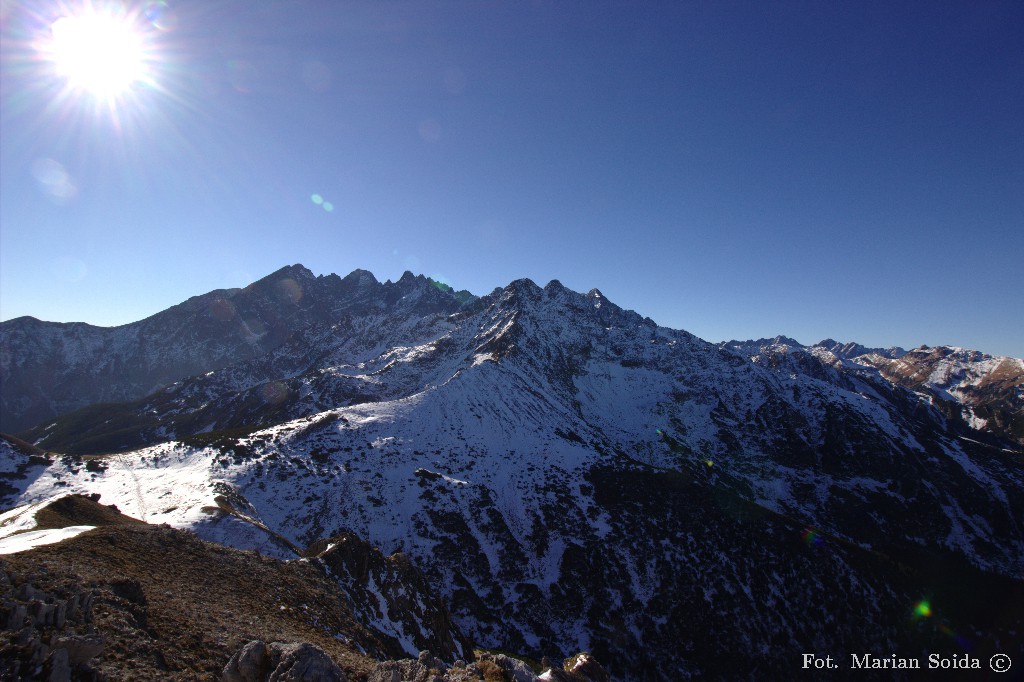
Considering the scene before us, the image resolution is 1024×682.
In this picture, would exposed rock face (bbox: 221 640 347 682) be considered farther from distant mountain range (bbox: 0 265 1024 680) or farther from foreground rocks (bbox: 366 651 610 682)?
distant mountain range (bbox: 0 265 1024 680)

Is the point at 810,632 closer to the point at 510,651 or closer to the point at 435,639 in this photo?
the point at 510,651

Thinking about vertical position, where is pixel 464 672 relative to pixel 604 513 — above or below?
above

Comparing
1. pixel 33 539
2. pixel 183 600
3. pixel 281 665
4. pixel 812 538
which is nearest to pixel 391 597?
pixel 183 600

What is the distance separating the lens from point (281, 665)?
32.9ft

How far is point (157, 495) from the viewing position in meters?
44.1

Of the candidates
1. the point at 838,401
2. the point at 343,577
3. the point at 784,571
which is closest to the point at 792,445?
the point at 838,401

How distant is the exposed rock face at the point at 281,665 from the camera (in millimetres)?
9836

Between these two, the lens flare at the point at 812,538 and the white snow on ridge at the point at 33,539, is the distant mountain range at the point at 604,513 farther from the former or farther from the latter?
the white snow on ridge at the point at 33,539

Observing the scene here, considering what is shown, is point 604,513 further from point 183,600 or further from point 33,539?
point 33,539

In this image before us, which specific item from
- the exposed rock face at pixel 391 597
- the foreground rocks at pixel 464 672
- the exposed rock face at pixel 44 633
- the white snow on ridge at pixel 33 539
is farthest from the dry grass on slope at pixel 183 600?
the exposed rock face at pixel 391 597

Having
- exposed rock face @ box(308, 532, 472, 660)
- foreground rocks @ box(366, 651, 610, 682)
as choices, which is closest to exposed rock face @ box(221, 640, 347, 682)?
foreground rocks @ box(366, 651, 610, 682)

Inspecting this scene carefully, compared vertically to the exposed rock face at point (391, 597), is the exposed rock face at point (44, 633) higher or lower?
higher

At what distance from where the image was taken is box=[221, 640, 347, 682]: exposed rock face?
9.84 meters

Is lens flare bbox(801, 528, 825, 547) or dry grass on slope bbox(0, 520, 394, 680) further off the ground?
dry grass on slope bbox(0, 520, 394, 680)
